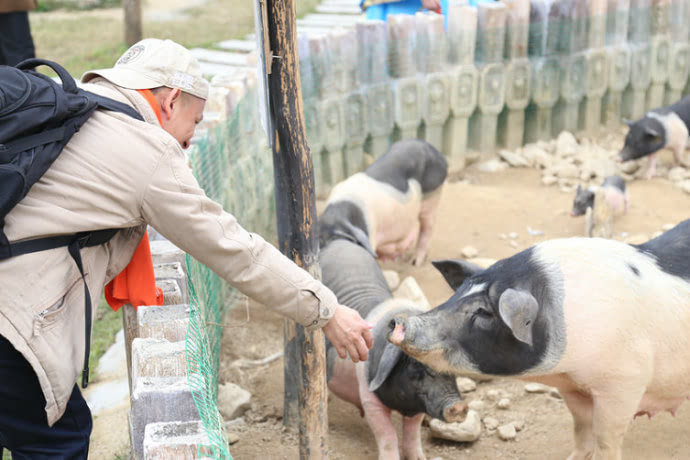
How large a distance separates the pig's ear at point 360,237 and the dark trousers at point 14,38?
4.33m

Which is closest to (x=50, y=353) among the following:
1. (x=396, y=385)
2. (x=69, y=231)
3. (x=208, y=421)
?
(x=69, y=231)

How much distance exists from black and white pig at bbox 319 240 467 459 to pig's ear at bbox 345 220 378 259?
2.15ft

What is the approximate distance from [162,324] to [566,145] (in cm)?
639

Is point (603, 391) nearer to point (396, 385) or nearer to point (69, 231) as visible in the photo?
point (396, 385)

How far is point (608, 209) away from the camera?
6320mm

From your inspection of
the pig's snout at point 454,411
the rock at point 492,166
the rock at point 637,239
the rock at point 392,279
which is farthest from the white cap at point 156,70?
the rock at point 492,166

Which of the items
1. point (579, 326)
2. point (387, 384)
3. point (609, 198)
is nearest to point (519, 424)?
point (387, 384)

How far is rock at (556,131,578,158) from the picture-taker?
26.6ft

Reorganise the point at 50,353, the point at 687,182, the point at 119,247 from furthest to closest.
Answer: the point at 687,182 → the point at 119,247 → the point at 50,353

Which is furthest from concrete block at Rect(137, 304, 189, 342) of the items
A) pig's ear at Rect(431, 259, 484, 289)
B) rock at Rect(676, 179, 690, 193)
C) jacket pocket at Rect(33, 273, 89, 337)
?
rock at Rect(676, 179, 690, 193)

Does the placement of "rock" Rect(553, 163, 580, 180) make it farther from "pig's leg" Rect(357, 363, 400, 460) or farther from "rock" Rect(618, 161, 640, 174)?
"pig's leg" Rect(357, 363, 400, 460)

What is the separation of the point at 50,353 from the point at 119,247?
1.58ft

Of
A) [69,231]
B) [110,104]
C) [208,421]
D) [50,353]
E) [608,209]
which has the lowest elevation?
[608,209]

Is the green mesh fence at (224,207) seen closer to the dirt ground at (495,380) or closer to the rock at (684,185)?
the dirt ground at (495,380)
